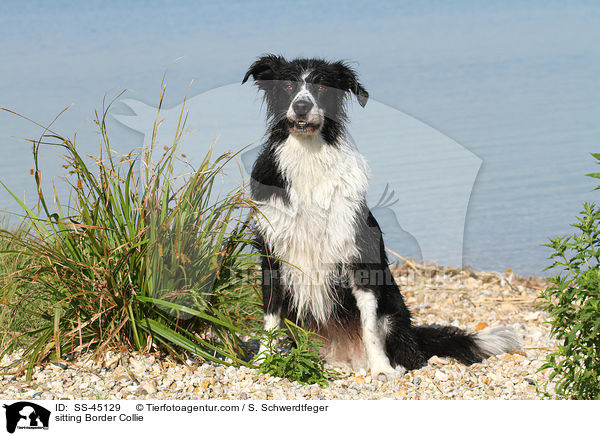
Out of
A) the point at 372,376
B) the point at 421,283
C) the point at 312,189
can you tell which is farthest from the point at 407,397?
the point at 421,283

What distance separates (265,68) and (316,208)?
1086mm

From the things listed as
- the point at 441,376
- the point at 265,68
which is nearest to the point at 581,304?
the point at 441,376

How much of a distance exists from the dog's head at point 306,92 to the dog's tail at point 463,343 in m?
1.85

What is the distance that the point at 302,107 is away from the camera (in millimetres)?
4246

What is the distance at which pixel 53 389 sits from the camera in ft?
13.5

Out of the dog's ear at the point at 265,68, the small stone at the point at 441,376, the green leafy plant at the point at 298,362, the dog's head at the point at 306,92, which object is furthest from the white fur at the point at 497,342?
the dog's ear at the point at 265,68

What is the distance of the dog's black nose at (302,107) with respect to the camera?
13.9 ft

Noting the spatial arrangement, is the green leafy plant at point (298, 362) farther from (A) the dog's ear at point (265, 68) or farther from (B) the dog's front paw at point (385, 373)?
(A) the dog's ear at point (265, 68)

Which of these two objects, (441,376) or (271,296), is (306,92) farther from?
(441,376)

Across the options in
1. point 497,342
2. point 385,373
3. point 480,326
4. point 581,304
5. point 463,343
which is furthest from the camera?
point 480,326
